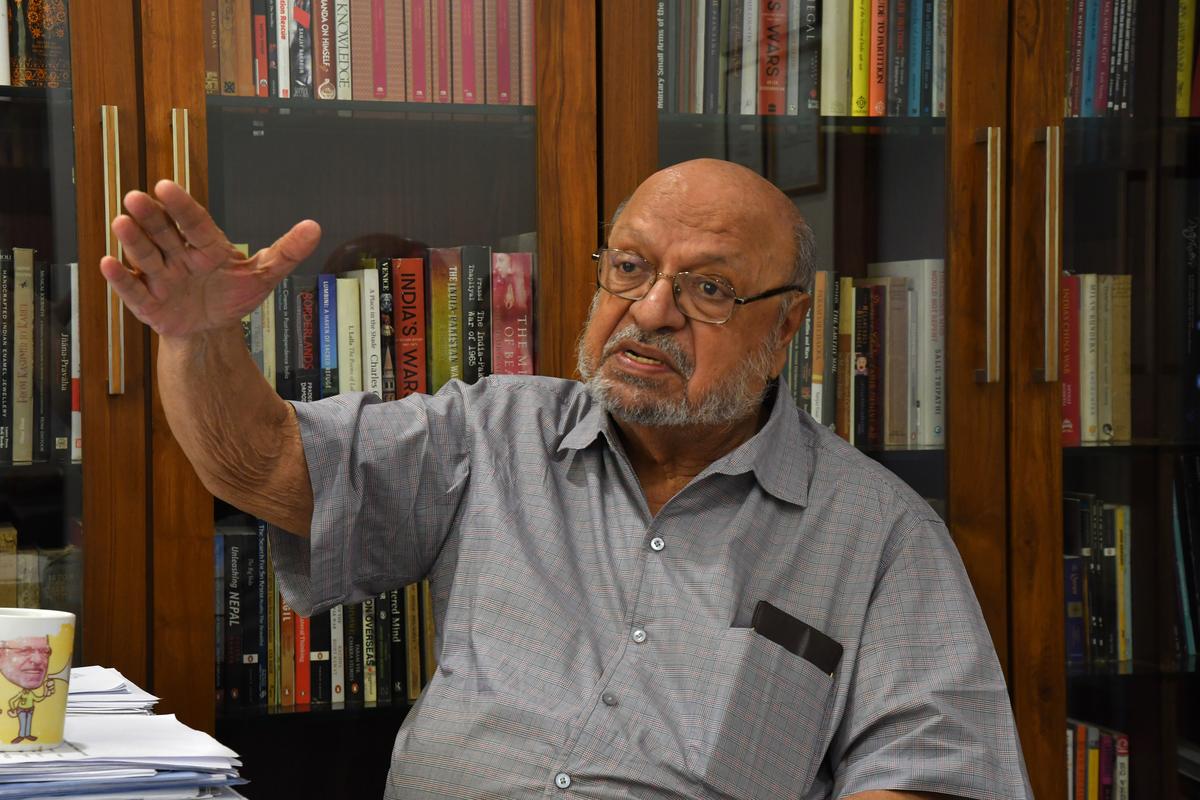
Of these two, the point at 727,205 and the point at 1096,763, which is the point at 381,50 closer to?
the point at 727,205

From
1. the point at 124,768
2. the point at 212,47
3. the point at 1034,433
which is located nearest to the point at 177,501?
the point at 212,47

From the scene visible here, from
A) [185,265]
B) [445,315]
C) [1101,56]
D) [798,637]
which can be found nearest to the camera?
[185,265]

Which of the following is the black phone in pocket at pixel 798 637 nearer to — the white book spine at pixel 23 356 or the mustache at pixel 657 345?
the mustache at pixel 657 345

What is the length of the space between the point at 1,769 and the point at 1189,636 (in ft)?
6.71

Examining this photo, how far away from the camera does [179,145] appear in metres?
1.79

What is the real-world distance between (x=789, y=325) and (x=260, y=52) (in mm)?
868

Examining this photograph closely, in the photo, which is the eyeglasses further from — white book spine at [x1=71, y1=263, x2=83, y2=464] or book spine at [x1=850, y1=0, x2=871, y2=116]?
white book spine at [x1=71, y1=263, x2=83, y2=464]

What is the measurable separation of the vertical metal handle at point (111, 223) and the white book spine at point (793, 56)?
1.06m

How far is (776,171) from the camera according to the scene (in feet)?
7.06

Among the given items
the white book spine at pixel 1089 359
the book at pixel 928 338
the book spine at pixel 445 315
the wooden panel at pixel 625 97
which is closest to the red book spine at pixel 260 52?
the book spine at pixel 445 315

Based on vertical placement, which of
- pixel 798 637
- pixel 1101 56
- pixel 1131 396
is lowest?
pixel 798 637

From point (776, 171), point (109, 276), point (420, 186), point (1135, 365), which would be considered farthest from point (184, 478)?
point (1135, 365)

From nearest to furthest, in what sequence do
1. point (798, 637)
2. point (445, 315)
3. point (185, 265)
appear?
point (185, 265) < point (798, 637) < point (445, 315)

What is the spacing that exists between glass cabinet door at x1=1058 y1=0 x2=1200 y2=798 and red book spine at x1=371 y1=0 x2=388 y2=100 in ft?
3.77
